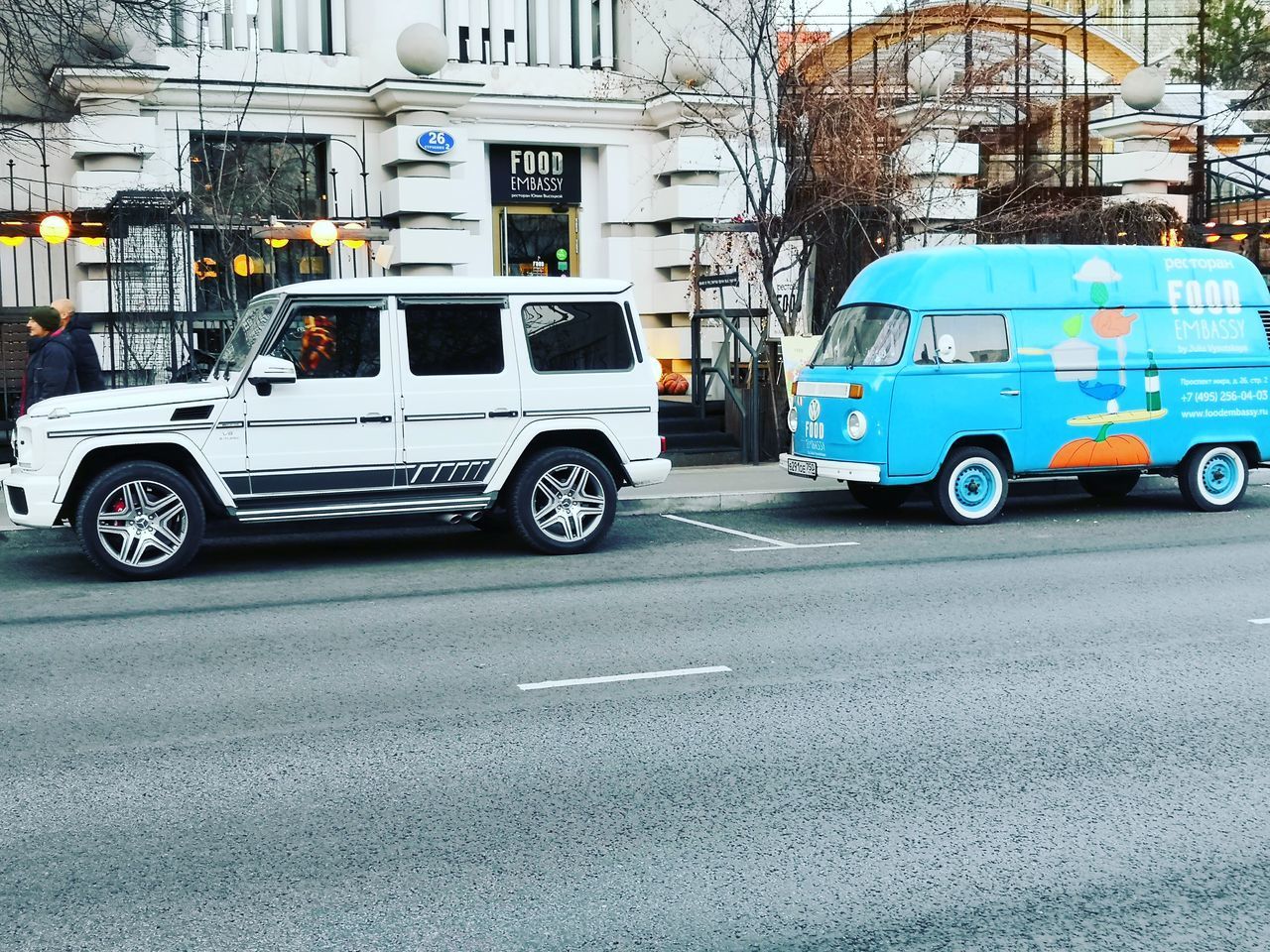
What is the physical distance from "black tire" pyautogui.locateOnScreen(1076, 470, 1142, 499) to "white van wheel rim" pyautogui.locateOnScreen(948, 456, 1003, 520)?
2174 mm

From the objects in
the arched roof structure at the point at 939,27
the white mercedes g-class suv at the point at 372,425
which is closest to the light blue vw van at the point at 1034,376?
the white mercedes g-class suv at the point at 372,425

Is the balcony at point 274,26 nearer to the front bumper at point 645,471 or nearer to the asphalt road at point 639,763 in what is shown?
the front bumper at point 645,471

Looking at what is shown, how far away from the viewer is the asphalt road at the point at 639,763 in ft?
15.0

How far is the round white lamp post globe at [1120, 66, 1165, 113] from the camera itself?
75.2ft

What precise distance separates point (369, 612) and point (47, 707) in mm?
2686

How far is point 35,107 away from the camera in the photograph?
61.7ft

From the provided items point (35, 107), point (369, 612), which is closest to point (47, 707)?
point (369, 612)

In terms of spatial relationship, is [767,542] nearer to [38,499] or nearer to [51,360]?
[38,499]

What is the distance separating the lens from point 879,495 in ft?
49.5

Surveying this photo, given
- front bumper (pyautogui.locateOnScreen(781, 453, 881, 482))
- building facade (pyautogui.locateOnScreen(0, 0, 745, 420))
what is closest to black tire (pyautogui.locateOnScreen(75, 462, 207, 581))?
building facade (pyautogui.locateOnScreen(0, 0, 745, 420))

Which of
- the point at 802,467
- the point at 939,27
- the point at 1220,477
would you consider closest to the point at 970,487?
the point at 802,467

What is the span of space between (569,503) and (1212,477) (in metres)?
6.99

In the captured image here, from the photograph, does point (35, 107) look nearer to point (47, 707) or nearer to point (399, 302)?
point (399, 302)

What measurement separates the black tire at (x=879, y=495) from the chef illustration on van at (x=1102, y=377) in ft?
5.23
